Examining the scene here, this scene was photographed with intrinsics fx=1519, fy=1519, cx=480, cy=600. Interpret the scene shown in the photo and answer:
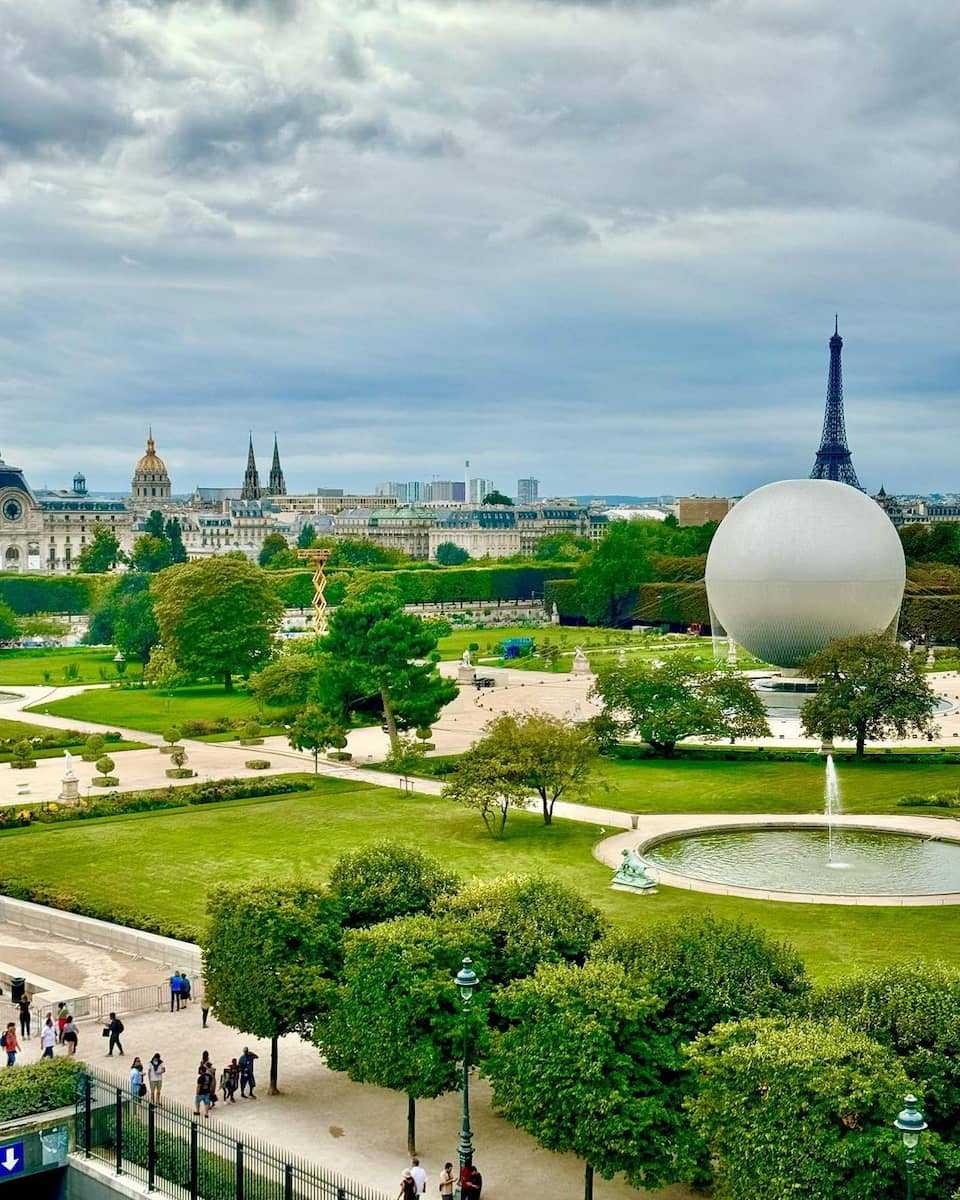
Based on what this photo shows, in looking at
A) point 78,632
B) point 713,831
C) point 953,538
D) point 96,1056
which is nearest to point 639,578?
point 953,538

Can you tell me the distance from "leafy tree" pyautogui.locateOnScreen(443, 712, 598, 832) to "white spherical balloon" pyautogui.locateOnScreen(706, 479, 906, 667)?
27422 millimetres

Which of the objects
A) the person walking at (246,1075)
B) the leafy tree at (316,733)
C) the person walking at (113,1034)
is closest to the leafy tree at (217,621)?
the leafy tree at (316,733)

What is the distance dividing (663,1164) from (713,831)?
25.6 metres

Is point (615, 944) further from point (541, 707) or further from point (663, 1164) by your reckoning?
point (541, 707)

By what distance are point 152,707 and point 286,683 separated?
10.5 m

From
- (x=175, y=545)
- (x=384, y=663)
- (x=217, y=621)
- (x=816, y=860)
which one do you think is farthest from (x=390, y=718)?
(x=175, y=545)

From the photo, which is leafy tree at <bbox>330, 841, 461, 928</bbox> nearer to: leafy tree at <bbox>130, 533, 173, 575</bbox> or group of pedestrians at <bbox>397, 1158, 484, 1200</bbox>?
group of pedestrians at <bbox>397, 1158, 484, 1200</bbox>

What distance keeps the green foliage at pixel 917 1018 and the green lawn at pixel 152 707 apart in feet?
168

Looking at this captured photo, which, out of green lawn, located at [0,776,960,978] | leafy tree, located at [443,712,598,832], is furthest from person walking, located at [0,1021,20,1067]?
leafy tree, located at [443,712,598,832]

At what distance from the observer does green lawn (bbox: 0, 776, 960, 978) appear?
3497 centimetres

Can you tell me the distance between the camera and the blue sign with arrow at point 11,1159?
2377 cm

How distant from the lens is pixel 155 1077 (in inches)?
1043

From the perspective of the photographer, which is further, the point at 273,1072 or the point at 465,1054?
the point at 273,1072

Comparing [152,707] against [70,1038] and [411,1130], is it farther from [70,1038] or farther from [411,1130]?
[411,1130]
